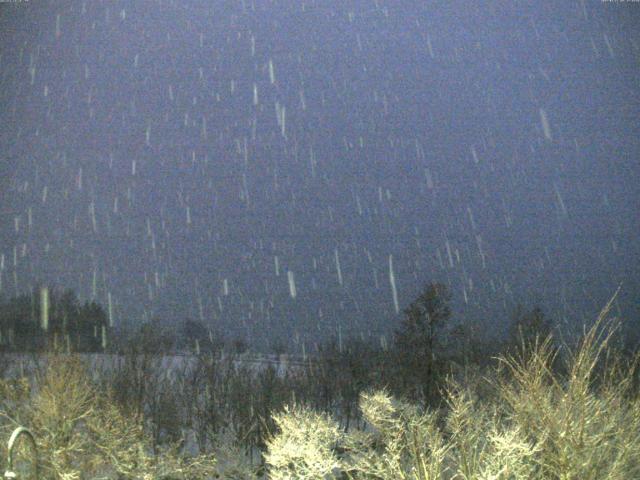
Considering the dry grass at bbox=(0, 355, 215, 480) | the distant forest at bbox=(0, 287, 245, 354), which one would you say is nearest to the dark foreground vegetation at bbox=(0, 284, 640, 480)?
the dry grass at bbox=(0, 355, 215, 480)

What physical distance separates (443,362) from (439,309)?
4012mm

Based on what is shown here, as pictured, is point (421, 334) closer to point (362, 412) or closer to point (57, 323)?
point (362, 412)

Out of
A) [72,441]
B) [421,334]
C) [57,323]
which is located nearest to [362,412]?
Answer: [421,334]

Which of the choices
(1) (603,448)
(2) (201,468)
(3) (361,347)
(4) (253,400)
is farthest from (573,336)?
(3) (361,347)

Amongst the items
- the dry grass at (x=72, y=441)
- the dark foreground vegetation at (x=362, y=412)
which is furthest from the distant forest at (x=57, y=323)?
the dry grass at (x=72, y=441)

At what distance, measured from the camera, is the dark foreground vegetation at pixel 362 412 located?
14.0 meters

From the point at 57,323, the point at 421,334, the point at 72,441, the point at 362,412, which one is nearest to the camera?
the point at 72,441

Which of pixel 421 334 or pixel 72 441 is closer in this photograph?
pixel 72 441

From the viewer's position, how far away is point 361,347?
191 feet

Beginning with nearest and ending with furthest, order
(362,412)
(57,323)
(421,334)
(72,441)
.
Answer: (72,441), (362,412), (421,334), (57,323)

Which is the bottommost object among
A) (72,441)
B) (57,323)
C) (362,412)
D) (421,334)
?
(362,412)

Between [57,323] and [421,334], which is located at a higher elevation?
[57,323]

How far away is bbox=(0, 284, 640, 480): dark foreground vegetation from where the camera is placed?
14039mm

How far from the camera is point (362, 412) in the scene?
43531 mm
